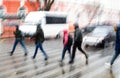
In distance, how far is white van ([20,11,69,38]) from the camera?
3084cm

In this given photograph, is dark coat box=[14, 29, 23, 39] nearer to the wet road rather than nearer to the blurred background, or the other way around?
the wet road

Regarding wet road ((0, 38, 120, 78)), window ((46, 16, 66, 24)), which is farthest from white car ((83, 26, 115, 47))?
window ((46, 16, 66, 24))

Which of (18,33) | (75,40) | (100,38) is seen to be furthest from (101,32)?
(75,40)

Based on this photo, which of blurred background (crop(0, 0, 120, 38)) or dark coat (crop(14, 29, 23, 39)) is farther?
blurred background (crop(0, 0, 120, 38))

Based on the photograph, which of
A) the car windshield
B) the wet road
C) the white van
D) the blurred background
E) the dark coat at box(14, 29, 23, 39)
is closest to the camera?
the wet road

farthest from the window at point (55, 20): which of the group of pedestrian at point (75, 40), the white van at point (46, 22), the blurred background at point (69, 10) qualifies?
the group of pedestrian at point (75, 40)

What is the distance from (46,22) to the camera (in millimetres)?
32531

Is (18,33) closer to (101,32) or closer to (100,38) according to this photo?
(100,38)

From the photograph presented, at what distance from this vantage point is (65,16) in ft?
117

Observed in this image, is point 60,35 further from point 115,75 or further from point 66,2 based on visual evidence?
point 115,75

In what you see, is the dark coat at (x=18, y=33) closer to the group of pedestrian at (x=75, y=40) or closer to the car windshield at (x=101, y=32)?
the group of pedestrian at (x=75, y=40)

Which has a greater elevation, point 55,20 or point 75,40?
point 75,40

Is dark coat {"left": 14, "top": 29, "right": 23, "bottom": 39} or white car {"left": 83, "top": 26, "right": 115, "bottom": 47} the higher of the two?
dark coat {"left": 14, "top": 29, "right": 23, "bottom": 39}

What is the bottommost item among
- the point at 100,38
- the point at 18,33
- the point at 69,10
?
the point at 69,10
